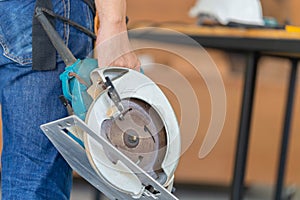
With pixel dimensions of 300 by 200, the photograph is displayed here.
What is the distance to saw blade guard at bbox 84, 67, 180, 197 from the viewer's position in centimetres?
135

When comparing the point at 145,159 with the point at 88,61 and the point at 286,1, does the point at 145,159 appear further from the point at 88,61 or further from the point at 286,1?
the point at 286,1

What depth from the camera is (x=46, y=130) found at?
135 centimetres

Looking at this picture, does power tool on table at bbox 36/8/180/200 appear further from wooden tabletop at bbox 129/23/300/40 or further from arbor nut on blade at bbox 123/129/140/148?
wooden tabletop at bbox 129/23/300/40

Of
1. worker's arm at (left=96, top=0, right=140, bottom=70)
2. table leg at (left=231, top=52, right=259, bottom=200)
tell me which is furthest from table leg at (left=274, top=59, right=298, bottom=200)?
worker's arm at (left=96, top=0, right=140, bottom=70)

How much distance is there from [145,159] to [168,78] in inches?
14.9

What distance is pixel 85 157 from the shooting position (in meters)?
1.40

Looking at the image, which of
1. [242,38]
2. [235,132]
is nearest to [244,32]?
[242,38]

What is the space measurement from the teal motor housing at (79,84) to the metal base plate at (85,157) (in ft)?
0.15

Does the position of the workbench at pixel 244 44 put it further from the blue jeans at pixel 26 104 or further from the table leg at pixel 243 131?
the blue jeans at pixel 26 104

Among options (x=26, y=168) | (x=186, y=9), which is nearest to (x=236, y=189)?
(x=26, y=168)

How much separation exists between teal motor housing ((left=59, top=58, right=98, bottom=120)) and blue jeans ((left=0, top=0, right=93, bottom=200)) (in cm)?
7

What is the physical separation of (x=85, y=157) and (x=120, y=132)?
87 mm

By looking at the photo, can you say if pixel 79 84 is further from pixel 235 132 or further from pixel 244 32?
pixel 235 132

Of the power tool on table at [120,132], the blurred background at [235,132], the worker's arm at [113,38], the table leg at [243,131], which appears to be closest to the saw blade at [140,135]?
the power tool on table at [120,132]
